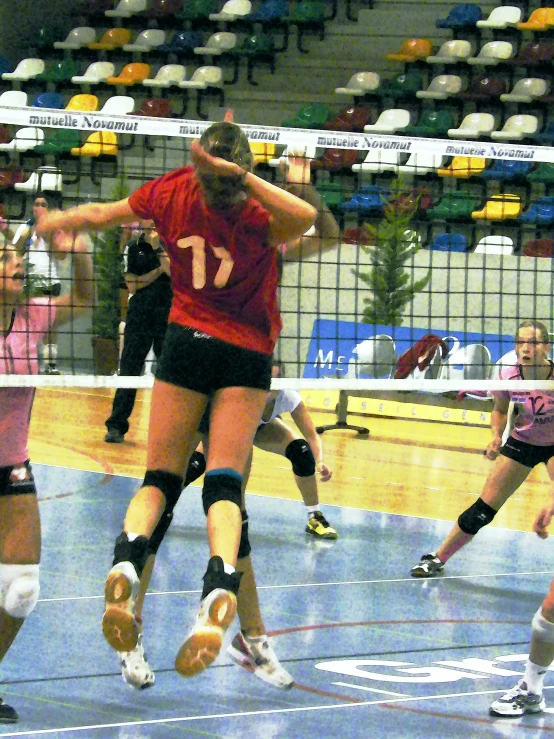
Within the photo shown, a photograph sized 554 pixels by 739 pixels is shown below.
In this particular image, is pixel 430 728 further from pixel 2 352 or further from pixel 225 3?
pixel 225 3

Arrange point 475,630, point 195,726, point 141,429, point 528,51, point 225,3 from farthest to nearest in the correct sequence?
point 225,3, point 528,51, point 141,429, point 475,630, point 195,726

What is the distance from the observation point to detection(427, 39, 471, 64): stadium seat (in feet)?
51.3

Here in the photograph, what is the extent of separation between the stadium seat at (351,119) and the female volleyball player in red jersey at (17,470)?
11.8m

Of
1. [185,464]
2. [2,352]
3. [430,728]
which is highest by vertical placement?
[2,352]

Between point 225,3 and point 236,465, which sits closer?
point 236,465

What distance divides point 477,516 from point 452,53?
1053cm

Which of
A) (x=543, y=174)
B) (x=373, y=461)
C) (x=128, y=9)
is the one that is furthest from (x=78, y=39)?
(x=373, y=461)

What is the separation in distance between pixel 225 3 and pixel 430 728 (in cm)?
1546

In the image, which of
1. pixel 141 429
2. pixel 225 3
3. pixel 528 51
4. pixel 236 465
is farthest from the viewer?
pixel 225 3

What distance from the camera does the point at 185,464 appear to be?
395cm

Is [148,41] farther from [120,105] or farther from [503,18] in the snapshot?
[503,18]

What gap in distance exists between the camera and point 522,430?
20.5 feet

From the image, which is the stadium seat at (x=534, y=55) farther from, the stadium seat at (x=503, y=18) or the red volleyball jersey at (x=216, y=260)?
the red volleyball jersey at (x=216, y=260)

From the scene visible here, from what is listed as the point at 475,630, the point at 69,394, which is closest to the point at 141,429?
the point at 69,394
